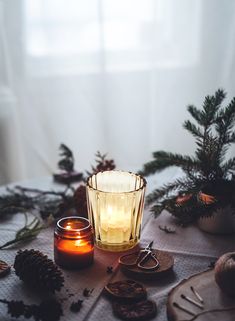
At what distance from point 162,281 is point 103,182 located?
0.24 m

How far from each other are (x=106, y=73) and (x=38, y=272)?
40.3 inches

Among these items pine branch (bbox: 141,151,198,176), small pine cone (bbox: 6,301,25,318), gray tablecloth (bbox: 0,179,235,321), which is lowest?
gray tablecloth (bbox: 0,179,235,321)

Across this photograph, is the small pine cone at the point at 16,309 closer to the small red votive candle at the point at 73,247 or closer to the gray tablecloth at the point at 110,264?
the gray tablecloth at the point at 110,264

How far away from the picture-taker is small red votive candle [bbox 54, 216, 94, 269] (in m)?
0.70

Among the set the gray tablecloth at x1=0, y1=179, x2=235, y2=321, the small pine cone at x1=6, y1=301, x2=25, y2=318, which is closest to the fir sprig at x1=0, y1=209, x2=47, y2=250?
A: the gray tablecloth at x1=0, y1=179, x2=235, y2=321

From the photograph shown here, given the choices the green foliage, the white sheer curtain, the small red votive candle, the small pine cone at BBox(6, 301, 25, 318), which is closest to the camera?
the small pine cone at BBox(6, 301, 25, 318)

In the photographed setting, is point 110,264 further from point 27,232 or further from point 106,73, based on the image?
point 106,73

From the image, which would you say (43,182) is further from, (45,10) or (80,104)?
(45,10)

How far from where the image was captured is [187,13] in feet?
4.66

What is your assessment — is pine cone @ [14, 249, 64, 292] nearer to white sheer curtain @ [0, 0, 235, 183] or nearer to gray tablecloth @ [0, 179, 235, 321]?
gray tablecloth @ [0, 179, 235, 321]

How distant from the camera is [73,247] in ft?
2.31

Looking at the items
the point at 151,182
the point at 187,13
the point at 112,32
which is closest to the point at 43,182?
the point at 151,182

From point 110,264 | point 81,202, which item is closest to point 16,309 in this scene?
point 110,264

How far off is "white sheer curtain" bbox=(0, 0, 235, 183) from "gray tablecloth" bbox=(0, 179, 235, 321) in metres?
0.69
